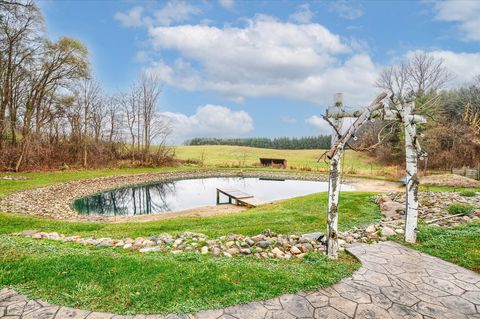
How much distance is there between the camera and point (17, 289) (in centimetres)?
320

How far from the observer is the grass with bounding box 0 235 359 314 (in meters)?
2.98

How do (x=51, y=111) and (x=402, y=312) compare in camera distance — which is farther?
(x=51, y=111)

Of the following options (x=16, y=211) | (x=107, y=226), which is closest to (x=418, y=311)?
(x=107, y=226)

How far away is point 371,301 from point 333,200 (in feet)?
4.60

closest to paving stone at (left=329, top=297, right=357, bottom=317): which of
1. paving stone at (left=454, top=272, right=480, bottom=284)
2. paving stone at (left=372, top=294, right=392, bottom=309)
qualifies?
paving stone at (left=372, top=294, right=392, bottom=309)

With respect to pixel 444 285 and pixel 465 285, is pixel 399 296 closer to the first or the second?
pixel 444 285

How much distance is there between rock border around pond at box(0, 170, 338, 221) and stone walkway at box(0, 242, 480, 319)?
25.6 feet

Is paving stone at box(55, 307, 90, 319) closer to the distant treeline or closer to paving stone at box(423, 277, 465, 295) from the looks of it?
paving stone at box(423, 277, 465, 295)

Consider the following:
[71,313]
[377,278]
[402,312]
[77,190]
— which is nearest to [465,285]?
[377,278]

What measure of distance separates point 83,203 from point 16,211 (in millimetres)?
3737

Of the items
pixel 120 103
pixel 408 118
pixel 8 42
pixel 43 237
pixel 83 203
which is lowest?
pixel 83 203

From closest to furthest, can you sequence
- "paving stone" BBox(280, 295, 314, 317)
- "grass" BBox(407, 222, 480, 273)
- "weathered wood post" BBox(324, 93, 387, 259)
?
"paving stone" BBox(280, 295, 314, 317) < "weathered wood post" BBox(324, 93, 387, 259) < "grass" BBox(407, 222, 480, 273)

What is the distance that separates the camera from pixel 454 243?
15.5 ft

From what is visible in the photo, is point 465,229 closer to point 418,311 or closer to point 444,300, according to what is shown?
point 444,300
